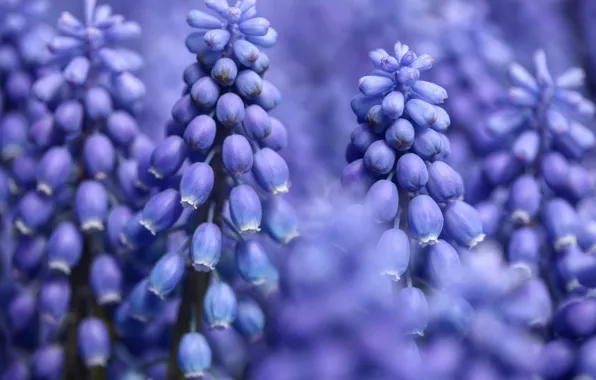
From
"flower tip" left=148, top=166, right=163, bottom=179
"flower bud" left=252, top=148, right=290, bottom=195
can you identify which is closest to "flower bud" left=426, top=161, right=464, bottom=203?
"flower bud" left=252, top=148, right=290, bottom=195

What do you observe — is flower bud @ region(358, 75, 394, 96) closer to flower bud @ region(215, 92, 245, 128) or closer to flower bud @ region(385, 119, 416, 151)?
flower bud @ region(385, 119, 416, 151)

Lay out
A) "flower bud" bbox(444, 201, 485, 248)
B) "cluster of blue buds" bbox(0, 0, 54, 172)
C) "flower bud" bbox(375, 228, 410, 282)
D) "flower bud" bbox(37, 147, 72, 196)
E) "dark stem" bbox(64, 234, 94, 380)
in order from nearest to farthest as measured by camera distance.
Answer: "flower bud" bbox(375, 228, 410, 282), "flower bud" bbox(444, 201, 485, 248), "flower bud" bbox(37, 147, 72, 196), "dark stem" bbox(64, 234, 94, 380), "cluster of blue buds" bbox(0, 0, 54, 172)

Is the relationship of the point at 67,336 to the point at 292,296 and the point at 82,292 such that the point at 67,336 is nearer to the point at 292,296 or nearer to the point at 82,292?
the point at 82,292

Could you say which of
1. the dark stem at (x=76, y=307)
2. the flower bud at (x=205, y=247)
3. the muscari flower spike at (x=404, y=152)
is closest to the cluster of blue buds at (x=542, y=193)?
the muscari flower spike at (x=404, y=152)

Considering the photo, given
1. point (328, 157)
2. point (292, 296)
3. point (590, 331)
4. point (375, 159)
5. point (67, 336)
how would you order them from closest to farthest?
point (375, 159), point (292, 296), point (590, 331), point (67, 336), point (328, 157)

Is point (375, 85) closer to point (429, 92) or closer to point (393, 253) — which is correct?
point (429, 92)

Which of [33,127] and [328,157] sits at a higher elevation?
[328,157]

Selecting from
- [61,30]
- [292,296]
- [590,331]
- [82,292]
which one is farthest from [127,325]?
[590,331]
